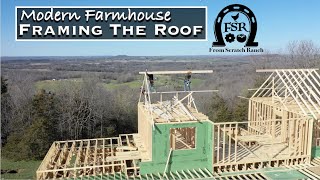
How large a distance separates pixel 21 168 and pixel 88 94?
8.62 metres

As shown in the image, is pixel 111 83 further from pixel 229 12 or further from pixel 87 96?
pixel 229 12

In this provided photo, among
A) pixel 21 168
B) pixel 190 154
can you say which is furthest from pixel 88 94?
pixel 190 154

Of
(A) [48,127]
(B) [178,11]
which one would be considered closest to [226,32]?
(B) [178,11]

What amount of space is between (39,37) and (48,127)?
9.40 metres

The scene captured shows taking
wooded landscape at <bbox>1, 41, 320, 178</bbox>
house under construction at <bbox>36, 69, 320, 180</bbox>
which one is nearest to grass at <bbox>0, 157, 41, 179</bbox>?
wooded landscape at <bbox>1, 41, 320, 178</bbox>

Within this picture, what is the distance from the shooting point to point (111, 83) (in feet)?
109

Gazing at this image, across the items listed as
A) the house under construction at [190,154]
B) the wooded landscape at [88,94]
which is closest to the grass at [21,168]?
the wooded landscape at [88,94]

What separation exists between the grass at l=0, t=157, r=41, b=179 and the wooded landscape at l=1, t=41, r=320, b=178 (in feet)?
1.61

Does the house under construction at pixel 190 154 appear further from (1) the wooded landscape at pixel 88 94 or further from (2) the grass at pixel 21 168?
(2) the grass at pixel 21 168

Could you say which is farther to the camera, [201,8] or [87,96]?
[87,96]

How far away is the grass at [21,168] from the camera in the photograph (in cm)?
1758

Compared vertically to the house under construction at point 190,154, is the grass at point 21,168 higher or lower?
lower

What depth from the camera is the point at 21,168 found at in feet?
63.0

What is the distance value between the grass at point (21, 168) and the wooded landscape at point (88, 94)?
1.61 ft
